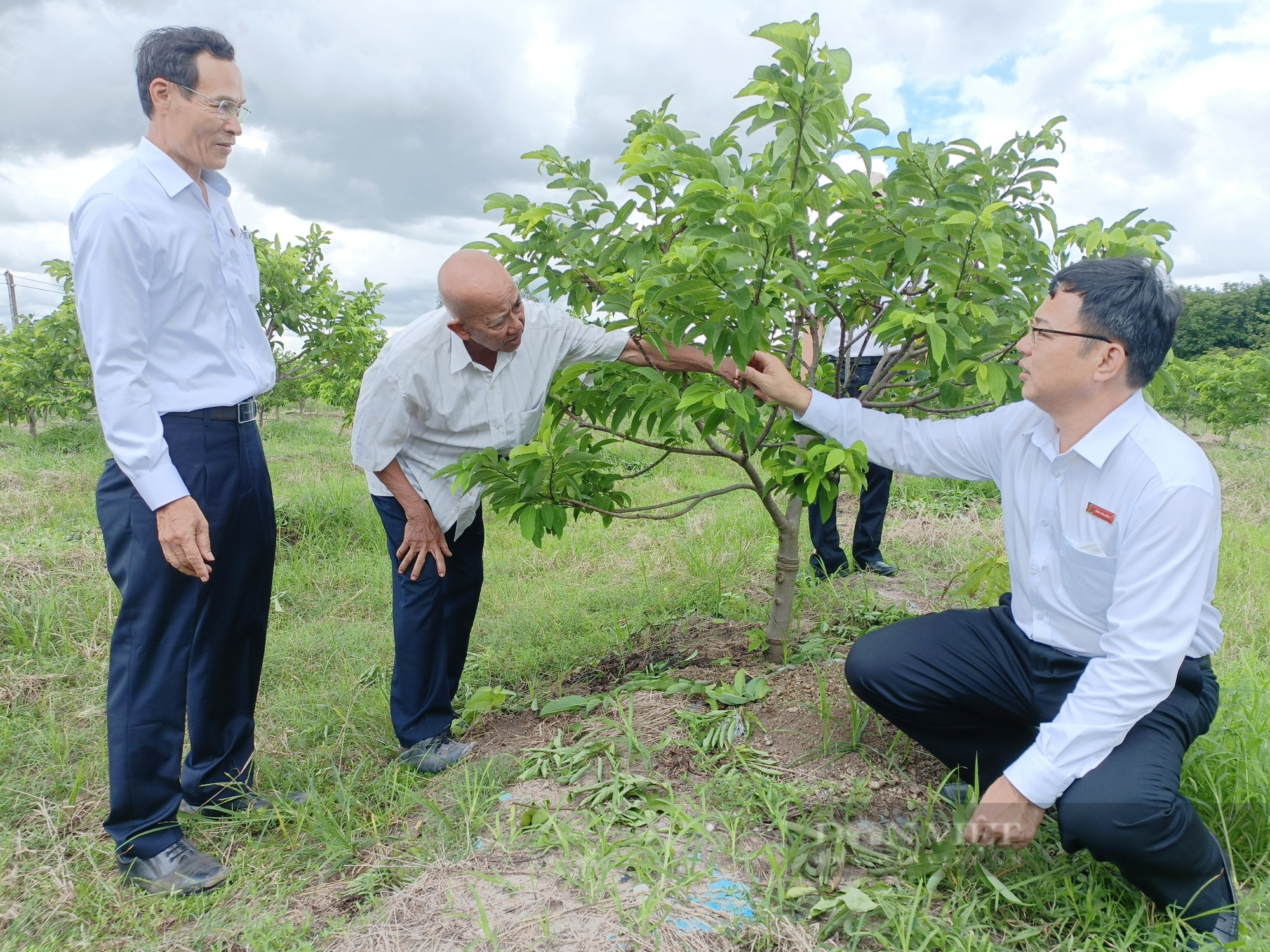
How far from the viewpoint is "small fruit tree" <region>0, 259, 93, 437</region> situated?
29.7ft

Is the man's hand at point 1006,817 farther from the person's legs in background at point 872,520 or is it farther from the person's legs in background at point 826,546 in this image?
the person's legs in background at point 872,520

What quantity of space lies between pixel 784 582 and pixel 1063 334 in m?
1.35

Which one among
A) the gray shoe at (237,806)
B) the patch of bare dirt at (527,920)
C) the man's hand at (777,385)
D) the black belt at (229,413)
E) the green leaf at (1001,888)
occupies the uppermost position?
the man's hand at (777,385)

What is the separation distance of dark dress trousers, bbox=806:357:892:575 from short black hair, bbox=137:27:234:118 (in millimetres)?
3333

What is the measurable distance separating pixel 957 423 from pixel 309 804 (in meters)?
2.34

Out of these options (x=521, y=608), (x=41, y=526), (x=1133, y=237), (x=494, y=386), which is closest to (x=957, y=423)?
(x=1133, y=237)

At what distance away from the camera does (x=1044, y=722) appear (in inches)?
83.4

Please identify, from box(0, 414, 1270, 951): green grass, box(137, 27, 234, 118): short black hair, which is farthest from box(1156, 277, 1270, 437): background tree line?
box(137, 27, 234, 118): short black hair

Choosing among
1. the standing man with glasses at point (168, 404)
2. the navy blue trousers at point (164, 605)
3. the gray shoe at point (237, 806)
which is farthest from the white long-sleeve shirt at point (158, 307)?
the gray shoe at point (237, 806)

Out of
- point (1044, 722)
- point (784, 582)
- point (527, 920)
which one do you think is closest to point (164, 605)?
point (527, 920)

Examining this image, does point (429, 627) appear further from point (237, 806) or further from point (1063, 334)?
point (1063, 334)

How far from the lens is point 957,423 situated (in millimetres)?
2508

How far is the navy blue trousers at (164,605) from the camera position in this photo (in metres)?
2.20

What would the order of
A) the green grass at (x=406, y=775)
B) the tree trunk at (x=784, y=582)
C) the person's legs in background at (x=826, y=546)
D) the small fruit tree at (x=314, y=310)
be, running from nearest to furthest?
the green grass at (x=406, y=775), the tree trunk at (x=784, y=582), the person's legs in background at (x=826, y=546), the small fruit tree at (x=314, y=310)
